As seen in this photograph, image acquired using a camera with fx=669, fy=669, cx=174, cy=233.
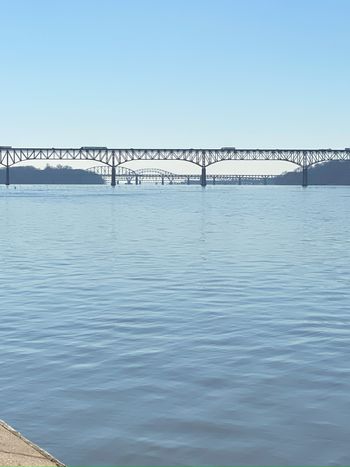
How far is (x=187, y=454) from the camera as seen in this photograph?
9.49m

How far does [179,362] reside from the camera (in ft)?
46.5

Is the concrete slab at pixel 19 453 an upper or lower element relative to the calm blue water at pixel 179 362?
upper

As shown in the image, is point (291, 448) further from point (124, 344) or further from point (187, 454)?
point (124, 344)

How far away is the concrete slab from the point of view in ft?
25.0

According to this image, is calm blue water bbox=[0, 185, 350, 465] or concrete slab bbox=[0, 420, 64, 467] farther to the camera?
calm blue water bbox=[0, 185, 350, 465]

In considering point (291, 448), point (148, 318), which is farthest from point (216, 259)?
point (291, 448)

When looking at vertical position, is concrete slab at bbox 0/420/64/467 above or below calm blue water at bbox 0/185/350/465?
above

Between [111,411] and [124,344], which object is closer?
[111,411]

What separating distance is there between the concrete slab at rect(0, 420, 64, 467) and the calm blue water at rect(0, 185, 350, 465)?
0.97 meters

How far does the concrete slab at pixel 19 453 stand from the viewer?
763 centimetres

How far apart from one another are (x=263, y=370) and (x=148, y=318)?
601cm

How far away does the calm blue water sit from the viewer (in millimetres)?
9938

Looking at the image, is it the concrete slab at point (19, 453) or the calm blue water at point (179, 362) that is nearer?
the concrete slab at point (19, 453)

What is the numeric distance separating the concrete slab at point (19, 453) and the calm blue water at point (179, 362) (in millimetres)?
966
